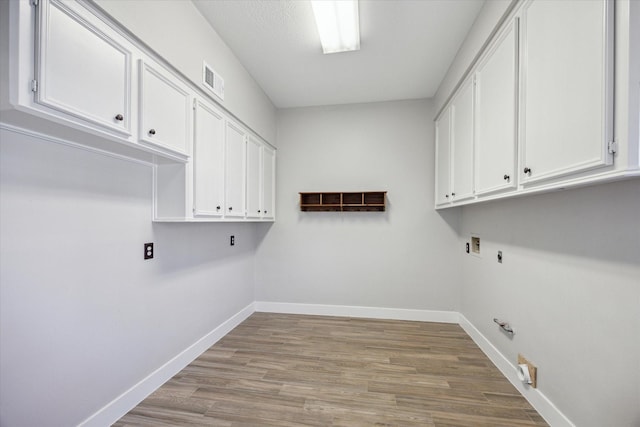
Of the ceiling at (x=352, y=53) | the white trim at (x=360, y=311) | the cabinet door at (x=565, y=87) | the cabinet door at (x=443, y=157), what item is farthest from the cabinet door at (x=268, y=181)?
the cabinet door at (x=565, y=87)

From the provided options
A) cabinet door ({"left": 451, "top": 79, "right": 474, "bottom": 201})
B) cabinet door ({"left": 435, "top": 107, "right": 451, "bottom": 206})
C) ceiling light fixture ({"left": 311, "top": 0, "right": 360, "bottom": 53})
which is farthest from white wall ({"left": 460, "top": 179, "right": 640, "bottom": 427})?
Result: ceiling light fixture ({"left": 311, "top": 0, "right": 360, "bottom": 53})

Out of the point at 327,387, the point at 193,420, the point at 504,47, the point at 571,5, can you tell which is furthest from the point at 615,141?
the point at 193,420

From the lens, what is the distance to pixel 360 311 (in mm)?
3709

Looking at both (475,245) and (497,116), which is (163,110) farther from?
(475,245)

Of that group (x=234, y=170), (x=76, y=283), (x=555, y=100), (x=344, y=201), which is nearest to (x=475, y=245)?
(x=344, y=201)

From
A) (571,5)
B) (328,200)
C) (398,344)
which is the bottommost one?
(398,344)

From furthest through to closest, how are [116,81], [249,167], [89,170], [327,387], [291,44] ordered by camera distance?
[249,167] → [291,44] → [327,387] → [89,170] → [116,81]

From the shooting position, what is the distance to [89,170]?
1611 mm

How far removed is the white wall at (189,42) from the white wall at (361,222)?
3.28 feet

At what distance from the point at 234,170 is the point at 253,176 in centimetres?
47

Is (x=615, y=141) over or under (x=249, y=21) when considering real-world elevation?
under

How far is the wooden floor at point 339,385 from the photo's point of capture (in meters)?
1.81

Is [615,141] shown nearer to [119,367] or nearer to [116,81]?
[116,81]

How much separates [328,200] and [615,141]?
9.78 ft
